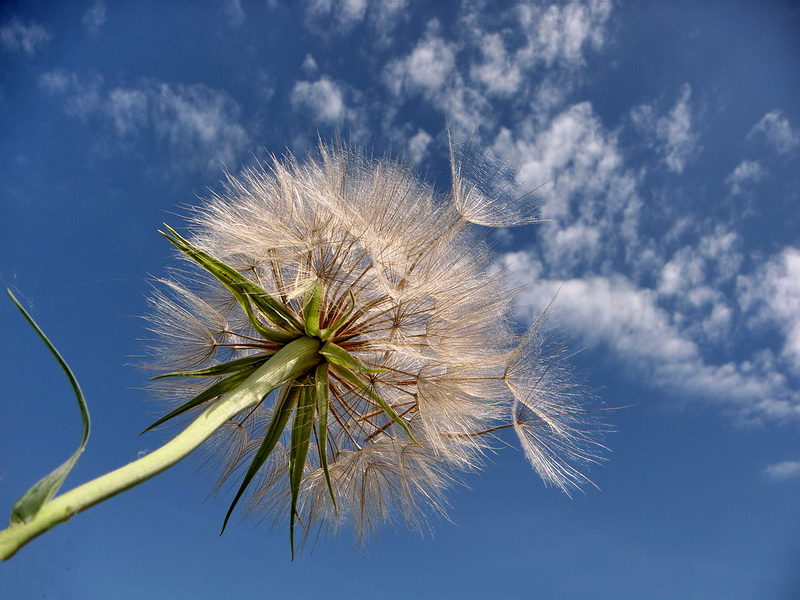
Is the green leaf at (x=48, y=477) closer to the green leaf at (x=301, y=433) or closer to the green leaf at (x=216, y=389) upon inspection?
the green leaf at (x=216, y=389)

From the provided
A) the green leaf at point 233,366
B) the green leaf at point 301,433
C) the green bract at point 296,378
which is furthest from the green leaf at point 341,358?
the green leaf at point 233,366

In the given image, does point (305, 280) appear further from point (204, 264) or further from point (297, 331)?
point (204, 264)

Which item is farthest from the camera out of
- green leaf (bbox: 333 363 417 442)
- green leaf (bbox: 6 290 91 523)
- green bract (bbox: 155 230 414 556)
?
green leaf (bbox: 333 363 417 442)

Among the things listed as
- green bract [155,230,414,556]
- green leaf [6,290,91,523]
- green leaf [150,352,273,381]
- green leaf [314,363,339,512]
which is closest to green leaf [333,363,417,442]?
green bract [155,230,414,556]

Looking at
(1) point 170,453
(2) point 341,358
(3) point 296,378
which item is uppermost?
(2) point 341,358

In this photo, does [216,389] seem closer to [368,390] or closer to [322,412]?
[322,412]

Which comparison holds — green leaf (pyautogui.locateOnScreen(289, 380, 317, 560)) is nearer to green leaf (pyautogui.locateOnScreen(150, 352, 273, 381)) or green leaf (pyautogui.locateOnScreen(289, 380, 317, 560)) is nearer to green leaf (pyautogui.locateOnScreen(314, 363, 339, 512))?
green leaf (pyautogui.locateOnScreen(314, 363, 339, 512))

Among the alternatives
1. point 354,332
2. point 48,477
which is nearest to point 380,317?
point 354,332
